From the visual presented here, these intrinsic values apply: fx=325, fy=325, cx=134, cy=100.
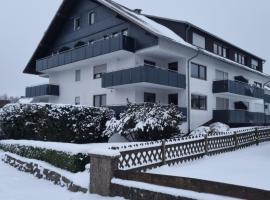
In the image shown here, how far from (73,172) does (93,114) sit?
11.2 m

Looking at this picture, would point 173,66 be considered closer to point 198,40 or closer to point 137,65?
point 137,65

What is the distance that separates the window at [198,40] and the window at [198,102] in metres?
4.99

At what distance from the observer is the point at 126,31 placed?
26.4 metres

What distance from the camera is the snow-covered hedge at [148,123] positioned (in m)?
18.7

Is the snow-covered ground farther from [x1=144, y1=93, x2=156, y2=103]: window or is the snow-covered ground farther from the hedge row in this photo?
[x1=144, y1=93, x2=156, y2=103]: window

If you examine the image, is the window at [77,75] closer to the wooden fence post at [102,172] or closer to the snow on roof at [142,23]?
the snow on roof at [142,23]

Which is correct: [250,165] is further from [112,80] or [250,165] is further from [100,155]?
[112,80]

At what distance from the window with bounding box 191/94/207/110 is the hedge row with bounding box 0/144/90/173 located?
15.9m

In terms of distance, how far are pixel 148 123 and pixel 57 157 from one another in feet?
25.3

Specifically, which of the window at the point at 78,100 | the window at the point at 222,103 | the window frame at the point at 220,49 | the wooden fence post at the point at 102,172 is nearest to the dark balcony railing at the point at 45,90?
the window at the point at 78,100

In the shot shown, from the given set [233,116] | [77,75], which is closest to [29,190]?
[233,116]

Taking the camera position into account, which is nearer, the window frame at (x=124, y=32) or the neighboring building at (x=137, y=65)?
the neighboring building at (x=137, y=65)

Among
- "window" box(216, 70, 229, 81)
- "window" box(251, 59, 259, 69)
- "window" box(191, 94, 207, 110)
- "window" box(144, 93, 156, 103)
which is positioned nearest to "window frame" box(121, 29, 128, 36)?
"window" box(144, 93, 156, 103)

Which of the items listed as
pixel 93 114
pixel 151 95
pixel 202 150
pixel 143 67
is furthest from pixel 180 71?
pixel 202 150
